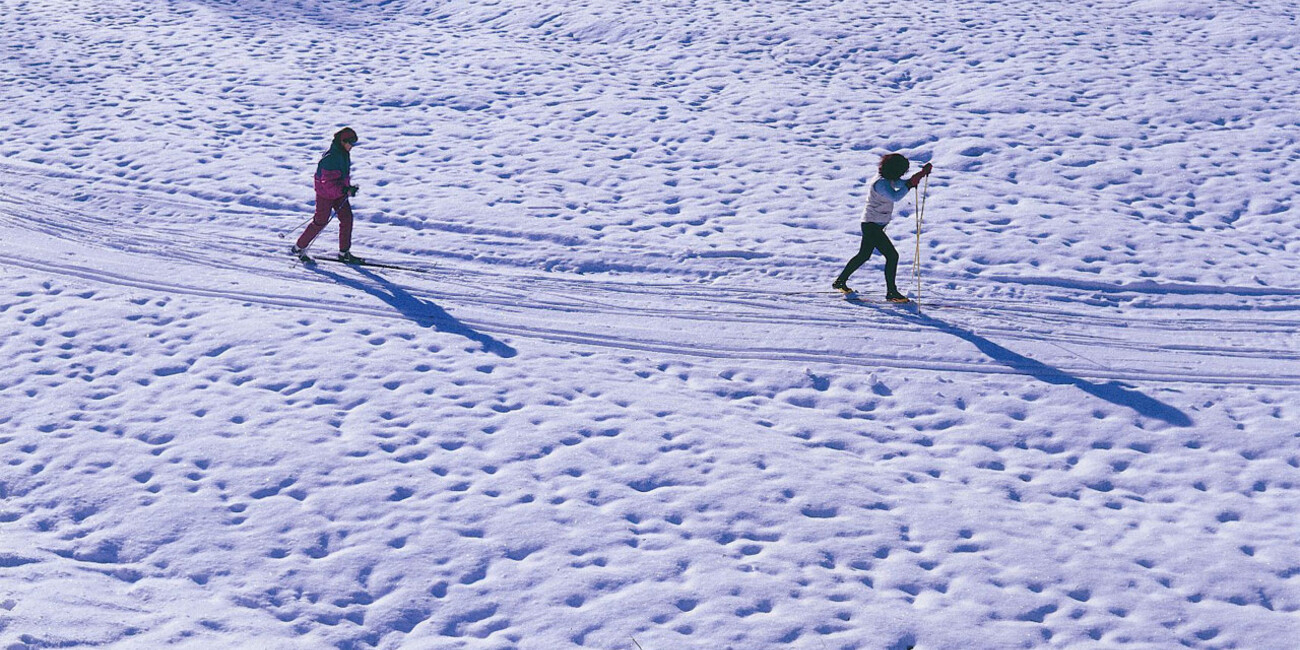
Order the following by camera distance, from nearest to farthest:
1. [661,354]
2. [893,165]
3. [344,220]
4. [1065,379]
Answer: [1065,379] → [661,354] → [893,165] → [344,220]

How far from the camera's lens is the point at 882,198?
9438 mm

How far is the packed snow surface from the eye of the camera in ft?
19.1

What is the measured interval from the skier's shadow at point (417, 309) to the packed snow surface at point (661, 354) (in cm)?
5

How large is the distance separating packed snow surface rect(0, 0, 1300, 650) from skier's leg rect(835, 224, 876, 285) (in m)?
0.25

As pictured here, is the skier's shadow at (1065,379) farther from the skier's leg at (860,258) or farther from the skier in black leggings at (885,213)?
the skier's leg at (860,258)

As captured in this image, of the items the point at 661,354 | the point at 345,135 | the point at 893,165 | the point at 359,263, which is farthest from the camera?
the point at 359,263

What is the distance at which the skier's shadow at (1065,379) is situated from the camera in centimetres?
784

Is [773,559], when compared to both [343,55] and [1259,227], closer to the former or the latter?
[1259,227]

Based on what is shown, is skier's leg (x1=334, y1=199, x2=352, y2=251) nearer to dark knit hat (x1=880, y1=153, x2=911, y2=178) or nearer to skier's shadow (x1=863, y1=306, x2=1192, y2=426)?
dark knit hat (x1=880, y1=153, x2=911, y2=178)

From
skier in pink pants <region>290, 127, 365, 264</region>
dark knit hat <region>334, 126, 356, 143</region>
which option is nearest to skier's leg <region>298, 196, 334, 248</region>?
skier in pink pants <region>290, 127, 365, 264</region>

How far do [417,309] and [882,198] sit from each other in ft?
14.3

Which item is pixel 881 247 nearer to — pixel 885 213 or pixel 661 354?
pixel 885 213

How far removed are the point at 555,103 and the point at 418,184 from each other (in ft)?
11.5

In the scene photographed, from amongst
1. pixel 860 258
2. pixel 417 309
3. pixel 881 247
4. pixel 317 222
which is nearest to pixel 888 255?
pixel 881 247
